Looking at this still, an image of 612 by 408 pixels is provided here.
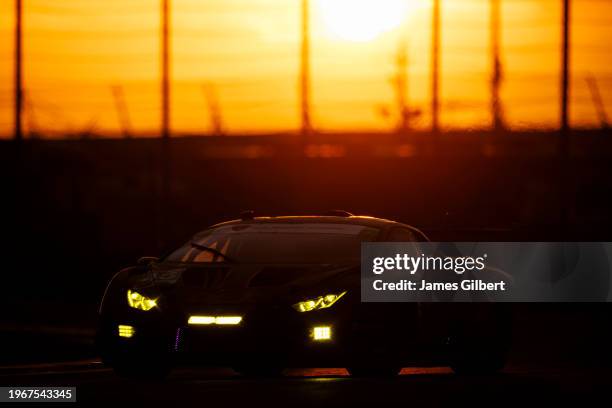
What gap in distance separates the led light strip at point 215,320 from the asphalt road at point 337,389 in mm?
453

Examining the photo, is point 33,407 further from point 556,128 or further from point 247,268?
point 556,128

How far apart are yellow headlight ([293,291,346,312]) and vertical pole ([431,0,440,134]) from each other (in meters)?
18.4

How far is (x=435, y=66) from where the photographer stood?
98.4 feet

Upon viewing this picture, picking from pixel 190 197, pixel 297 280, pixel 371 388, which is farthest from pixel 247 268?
pixel 190 197

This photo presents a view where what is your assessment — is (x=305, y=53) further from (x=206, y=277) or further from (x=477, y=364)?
(x=206, y=277)

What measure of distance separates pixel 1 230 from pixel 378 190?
923 cm

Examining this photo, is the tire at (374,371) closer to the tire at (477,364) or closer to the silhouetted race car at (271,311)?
the silhouetted race car at (271,311)

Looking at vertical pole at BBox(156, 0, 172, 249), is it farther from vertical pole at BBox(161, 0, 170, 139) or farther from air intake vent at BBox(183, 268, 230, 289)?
air intake vent at BBox(183, 268, 230, 289)

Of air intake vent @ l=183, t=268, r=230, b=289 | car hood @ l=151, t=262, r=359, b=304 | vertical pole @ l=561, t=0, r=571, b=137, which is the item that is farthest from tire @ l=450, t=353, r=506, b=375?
vertical pole @ l=561, t=0, r=571, b=137

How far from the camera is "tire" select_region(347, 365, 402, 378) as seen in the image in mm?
12039

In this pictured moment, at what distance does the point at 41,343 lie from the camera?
18047 millimetres

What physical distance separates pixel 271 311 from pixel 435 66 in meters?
19.1

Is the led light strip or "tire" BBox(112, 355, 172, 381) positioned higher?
the led light strip
